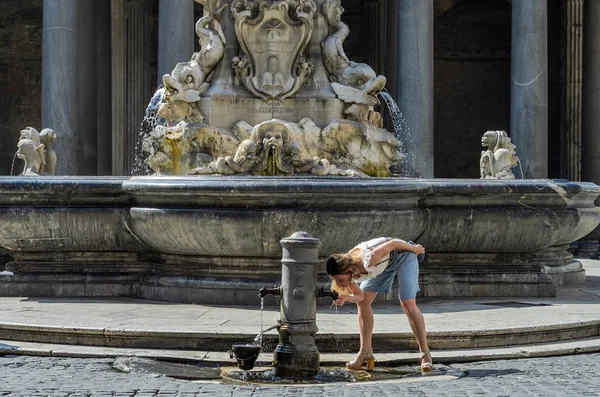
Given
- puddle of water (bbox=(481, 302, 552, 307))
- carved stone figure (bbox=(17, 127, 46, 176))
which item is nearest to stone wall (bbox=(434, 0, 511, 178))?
carved stone figure (bbox=(17, 127, 46, 176))

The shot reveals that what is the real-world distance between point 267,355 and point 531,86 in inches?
751

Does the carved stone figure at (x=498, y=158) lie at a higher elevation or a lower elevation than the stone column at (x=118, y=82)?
lower

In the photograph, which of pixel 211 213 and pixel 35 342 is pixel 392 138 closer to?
pixel 211 213

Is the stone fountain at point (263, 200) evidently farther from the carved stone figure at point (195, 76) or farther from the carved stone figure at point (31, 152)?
the carved stone figure at point (31, 152)

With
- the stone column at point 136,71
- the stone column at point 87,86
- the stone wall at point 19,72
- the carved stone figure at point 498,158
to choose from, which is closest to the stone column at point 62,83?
the stone column at point 87,86

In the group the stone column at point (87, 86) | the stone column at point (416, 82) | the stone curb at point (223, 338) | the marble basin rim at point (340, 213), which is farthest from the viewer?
the stone column at point (87, 86)

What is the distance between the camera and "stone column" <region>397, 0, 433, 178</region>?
86.5 ft

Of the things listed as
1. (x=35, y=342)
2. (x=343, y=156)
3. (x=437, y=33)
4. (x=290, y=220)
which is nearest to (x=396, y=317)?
(x=290, y=220)

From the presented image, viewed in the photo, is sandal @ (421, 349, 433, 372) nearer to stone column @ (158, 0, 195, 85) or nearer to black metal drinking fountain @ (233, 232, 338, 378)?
black metal drinking fountain @ (233, 232, 338, 378)

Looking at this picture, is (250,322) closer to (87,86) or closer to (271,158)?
(271,158)

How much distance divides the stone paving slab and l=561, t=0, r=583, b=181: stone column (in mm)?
23385

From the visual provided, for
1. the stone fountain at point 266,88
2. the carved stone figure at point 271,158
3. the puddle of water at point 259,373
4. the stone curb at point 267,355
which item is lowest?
the puddle of water at point 259,373

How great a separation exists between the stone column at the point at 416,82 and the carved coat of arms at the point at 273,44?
1256cm

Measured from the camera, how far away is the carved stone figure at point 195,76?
45.0 feet
